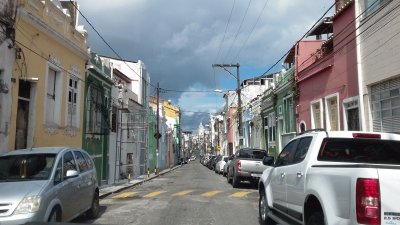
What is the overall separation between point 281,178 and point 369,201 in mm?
3450

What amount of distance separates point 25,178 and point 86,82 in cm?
1306

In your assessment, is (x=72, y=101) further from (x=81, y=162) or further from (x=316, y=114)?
(x=316, y=114)

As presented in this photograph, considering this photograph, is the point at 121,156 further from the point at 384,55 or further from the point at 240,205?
the point at 384,55

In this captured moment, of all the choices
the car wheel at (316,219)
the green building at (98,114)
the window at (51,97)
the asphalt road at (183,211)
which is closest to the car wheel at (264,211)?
the asphalt road at (183,211)

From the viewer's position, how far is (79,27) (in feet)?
72.7

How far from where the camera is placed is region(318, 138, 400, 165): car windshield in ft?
23.5

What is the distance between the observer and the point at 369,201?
5262 millimetres

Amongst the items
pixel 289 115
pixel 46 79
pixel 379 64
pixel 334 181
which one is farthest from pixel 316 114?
pixel 334 181

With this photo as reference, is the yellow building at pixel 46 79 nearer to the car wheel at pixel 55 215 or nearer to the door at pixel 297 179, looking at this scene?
the car wheel at pixel 55 215

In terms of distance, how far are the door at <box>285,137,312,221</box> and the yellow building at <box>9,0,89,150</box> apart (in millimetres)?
9163

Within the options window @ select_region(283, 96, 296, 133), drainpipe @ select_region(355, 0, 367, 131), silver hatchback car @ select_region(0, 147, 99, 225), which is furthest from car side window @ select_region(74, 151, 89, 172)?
window @ select_region(283, 96, 296, 133)

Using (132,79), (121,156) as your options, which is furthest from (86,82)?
(132,79)

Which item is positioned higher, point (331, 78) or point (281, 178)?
point (331, 78)

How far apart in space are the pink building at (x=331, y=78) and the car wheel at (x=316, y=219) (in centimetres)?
1138
